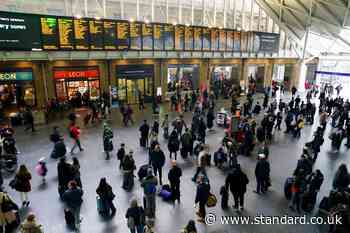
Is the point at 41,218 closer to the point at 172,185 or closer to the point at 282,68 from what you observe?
the point at 172,185

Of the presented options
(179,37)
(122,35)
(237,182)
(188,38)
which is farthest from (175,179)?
(188,38)

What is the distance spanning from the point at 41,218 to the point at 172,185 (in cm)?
344

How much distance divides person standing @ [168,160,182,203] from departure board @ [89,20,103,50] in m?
11.4

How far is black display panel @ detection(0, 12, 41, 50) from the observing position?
1243 centimetres

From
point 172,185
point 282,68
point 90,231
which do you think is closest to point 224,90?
point 282,68

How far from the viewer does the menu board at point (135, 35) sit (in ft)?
54.0

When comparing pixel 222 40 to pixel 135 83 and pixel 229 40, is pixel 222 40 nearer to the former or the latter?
pixel 229 40

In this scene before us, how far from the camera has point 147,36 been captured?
17281 mm

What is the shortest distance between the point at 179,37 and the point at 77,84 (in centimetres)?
824

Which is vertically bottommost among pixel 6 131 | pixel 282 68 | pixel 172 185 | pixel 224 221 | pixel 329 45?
pixel 224 221

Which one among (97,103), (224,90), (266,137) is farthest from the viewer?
(224,90)

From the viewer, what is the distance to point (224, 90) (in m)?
24.1

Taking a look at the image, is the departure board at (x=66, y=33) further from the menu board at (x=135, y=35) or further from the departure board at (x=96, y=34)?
the menu board at (x=135, y=35)

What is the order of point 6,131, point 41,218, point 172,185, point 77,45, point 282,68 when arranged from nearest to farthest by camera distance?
1. point 41,218
2. point 172,185
3. point 6,131
4. point 77,45
5. point 282,68
